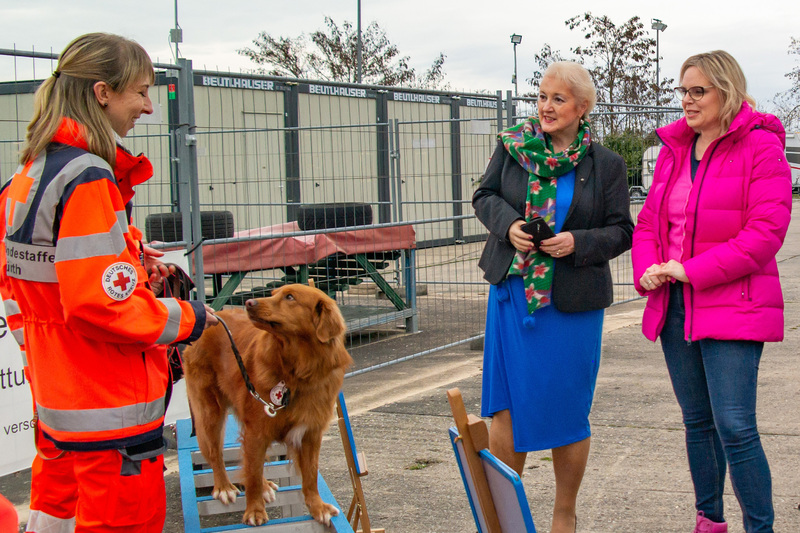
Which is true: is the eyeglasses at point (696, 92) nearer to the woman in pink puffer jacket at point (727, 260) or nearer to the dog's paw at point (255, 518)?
the woman in pink puffer jacket at point (727, 260)

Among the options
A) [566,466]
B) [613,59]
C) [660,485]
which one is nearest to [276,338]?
[566,466]

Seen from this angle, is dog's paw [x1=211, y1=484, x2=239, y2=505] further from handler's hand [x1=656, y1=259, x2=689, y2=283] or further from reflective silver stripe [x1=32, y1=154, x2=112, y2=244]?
handler's hand [x1=656, y1=259, x2=689, y2=283]

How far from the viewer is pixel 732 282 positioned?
291cm

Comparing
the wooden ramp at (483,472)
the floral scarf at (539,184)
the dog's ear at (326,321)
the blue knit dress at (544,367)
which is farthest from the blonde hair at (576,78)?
the wooden ramp at (483,472)

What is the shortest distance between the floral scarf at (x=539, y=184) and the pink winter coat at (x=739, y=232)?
476 millimetres

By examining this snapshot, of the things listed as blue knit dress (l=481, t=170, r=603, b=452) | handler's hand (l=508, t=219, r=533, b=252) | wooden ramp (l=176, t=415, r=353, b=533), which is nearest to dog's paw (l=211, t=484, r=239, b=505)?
wooden ramp (l=176, t=415, r=353, b=533)

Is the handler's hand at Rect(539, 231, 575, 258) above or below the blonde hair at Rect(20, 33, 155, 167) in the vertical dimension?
below

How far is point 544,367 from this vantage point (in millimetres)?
3064

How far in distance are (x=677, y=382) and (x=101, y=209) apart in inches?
89.9

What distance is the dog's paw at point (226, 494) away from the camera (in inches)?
143

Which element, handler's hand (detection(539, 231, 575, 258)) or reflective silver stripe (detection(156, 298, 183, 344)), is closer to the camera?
reflective silver stripe (detection(156, 298, 183, 344))

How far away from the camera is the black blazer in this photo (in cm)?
308

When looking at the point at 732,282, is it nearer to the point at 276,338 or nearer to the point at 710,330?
the point at 710,330

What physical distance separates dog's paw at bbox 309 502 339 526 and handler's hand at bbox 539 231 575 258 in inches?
55.2
